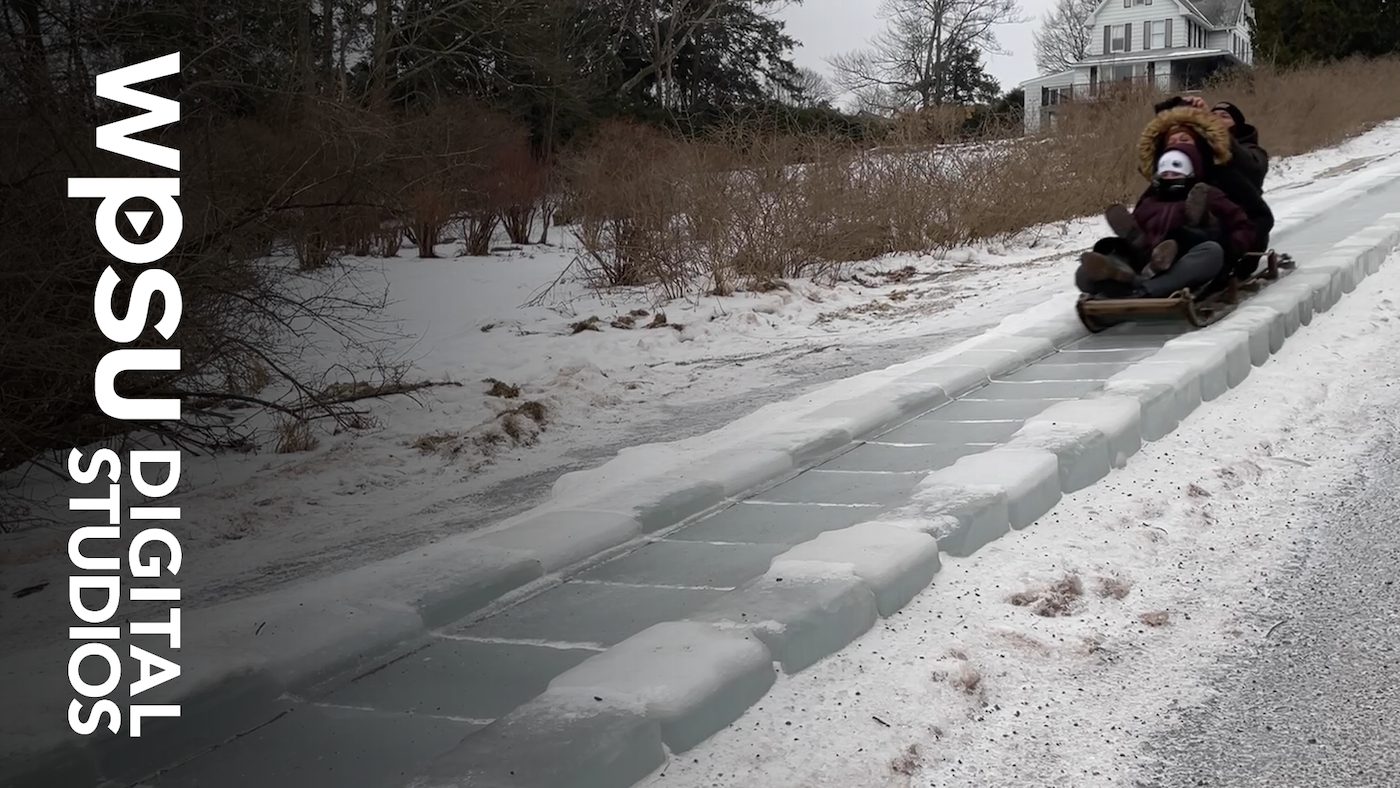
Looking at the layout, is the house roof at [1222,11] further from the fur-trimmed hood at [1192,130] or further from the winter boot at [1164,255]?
the winter boot at [1164,255]

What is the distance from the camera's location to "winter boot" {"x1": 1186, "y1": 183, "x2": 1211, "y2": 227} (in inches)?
281

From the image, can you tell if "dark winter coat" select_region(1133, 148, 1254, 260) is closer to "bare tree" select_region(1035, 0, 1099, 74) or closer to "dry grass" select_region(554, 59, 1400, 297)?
"dry grass" select_region(554, 59, 1400, 297)

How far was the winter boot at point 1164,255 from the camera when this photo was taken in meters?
7.01

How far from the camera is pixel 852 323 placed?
9.61 meters

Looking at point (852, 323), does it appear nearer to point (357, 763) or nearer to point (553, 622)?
point (553, 622)

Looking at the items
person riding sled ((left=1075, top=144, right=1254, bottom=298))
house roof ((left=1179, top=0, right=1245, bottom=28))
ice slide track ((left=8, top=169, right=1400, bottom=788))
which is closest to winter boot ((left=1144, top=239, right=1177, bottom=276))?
person riding sled ((left=1075, top=144, right=1254, bottom=298))

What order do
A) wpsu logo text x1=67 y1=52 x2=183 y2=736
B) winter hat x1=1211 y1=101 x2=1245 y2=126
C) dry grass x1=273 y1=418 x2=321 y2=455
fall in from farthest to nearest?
1. winter hat x1=1211 y1=101 x2=1245 y2=126
2. dry grass x1=273 y1=418 x2=321 y2=455
3. wpsu logo text x1=67 y1=52 x2=183 y2=736

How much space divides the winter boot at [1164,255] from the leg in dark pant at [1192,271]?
0.04m

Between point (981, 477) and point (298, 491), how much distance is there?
3.08 metres

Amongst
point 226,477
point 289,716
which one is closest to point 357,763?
point 289,716

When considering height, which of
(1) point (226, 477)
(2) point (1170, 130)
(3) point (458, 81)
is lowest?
(1) point (226, 477)

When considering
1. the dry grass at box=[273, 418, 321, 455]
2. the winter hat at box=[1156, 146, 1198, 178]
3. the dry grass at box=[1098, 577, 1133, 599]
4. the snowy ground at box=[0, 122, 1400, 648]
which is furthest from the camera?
the winter hat at box=[1156, 146, 1198, 178]

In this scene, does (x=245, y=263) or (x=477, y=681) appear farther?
(x=245, y=263)

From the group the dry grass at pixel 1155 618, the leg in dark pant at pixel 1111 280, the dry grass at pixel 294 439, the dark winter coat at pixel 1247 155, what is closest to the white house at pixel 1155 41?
the dark winter coat at pixel 1247 155
